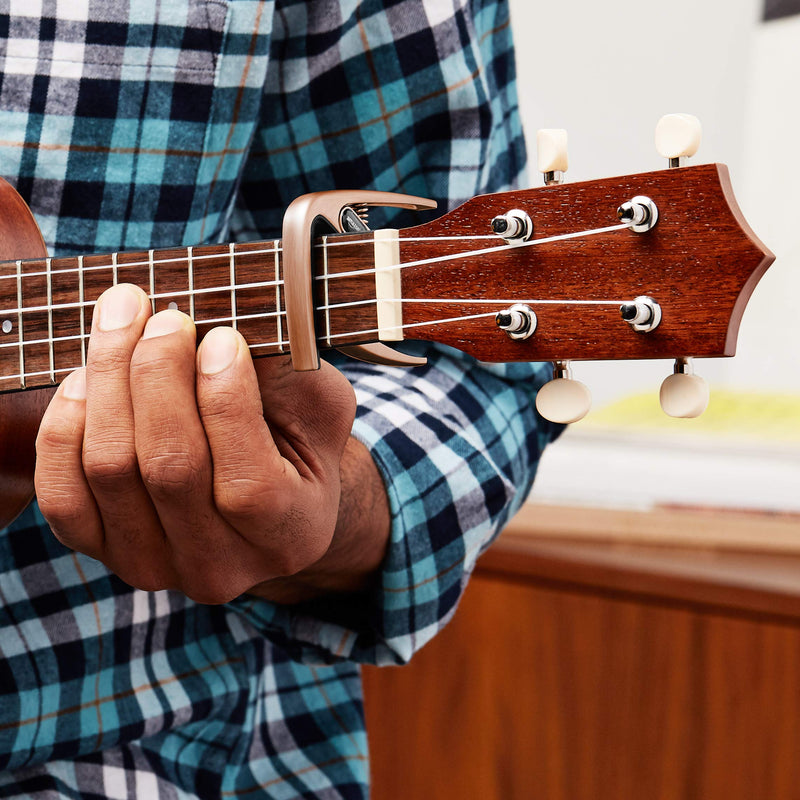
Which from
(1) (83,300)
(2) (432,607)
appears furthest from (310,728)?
(1) (83,300)

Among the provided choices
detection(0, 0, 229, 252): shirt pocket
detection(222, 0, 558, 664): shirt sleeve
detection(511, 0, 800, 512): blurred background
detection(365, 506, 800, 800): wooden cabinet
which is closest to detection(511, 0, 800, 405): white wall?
detection(511, 0, 800, 512): blurred background

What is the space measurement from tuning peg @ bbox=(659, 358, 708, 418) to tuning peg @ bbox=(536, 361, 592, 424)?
0.03 m

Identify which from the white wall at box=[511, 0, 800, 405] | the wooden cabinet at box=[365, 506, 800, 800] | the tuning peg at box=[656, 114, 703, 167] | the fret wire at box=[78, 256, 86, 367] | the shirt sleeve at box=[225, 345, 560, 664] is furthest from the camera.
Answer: the white wall at box=[511, 0, 800, 405]

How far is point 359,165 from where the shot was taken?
0.63 m

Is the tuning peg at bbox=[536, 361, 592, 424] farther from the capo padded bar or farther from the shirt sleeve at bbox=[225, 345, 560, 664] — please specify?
the shirt sleeve at bbox=[225, 345, 560, 664]

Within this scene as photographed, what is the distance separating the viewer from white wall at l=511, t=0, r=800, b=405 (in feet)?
3.67

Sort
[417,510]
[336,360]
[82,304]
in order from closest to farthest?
1. [82,304]
2. [417,510]
3. [336,360]

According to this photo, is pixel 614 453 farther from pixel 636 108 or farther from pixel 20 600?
pixel 20 600

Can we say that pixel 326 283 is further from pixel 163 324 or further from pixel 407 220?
pixel 407 220

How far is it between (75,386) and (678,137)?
299mm

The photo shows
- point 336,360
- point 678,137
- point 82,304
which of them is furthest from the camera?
point 336,360

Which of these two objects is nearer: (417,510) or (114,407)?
(114,407)

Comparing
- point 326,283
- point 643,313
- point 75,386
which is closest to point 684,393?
point 643,313

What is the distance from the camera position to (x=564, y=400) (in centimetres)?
37
